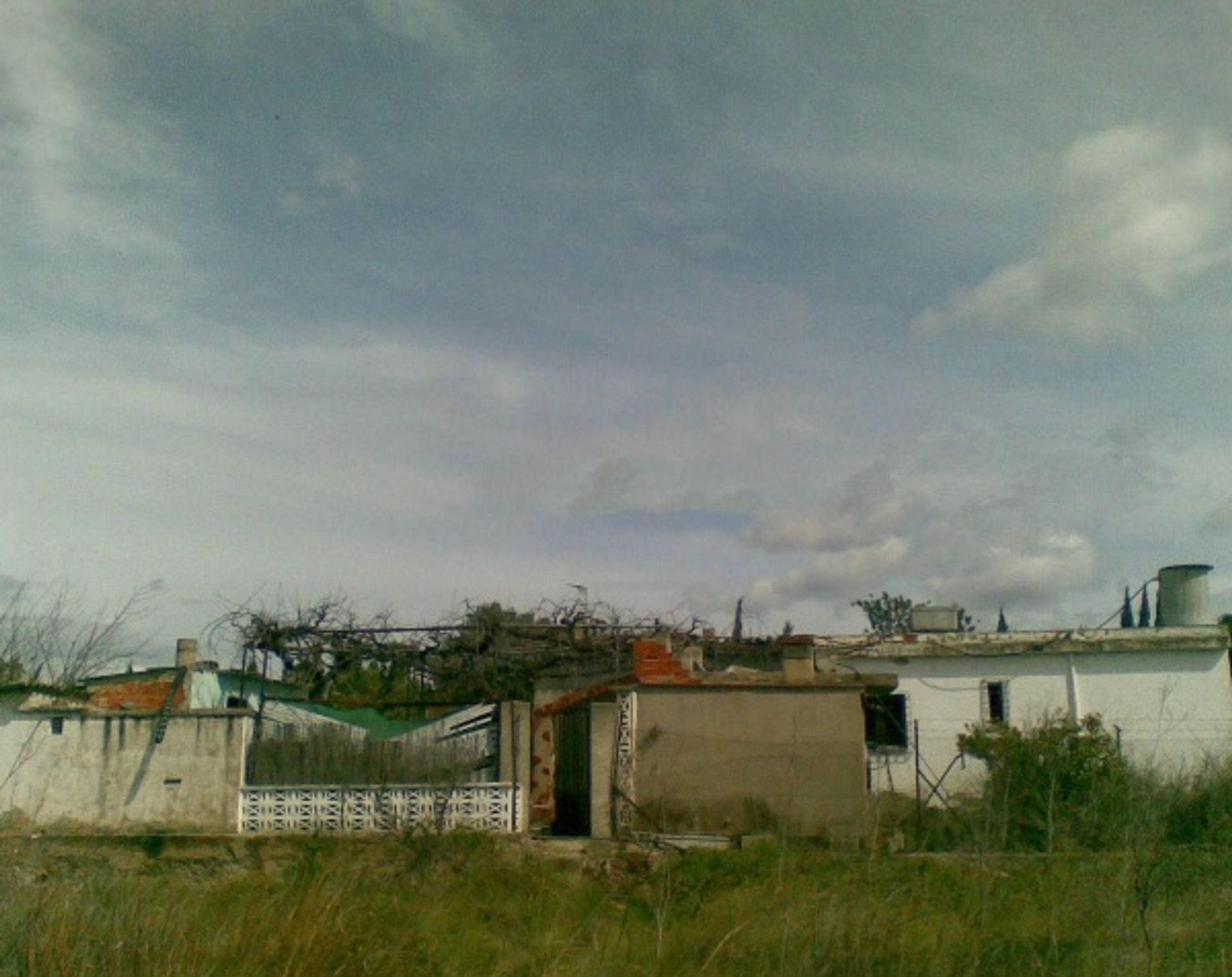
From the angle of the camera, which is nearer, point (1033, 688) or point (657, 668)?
point (657, 668)

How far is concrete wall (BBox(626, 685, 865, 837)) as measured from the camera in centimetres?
1595

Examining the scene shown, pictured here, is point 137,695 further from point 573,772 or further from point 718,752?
point 718,752

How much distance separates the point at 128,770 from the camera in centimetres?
1589

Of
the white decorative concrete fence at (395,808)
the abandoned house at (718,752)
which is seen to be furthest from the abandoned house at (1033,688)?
the white decorative concrete fence at (395,808)

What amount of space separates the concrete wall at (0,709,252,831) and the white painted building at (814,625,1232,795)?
10.6m

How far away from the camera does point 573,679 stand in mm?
21375

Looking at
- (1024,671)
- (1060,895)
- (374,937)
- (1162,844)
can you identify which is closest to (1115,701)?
(1024,671)

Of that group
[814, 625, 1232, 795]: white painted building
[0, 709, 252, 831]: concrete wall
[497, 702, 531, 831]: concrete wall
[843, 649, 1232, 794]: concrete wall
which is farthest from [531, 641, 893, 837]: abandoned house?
[843, 649, 1232, 794]: concrete wall

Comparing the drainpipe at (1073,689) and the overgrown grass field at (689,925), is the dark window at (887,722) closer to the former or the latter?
the drainpipe at (1073,689)

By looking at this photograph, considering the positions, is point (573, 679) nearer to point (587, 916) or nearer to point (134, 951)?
point (587, 916)

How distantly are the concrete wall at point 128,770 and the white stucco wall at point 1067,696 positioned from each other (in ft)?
38.1

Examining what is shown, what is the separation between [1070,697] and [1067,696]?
0.05 metres

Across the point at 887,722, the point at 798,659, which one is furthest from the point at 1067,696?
the point at 798,659

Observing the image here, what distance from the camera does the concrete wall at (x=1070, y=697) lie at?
21.2 metres
